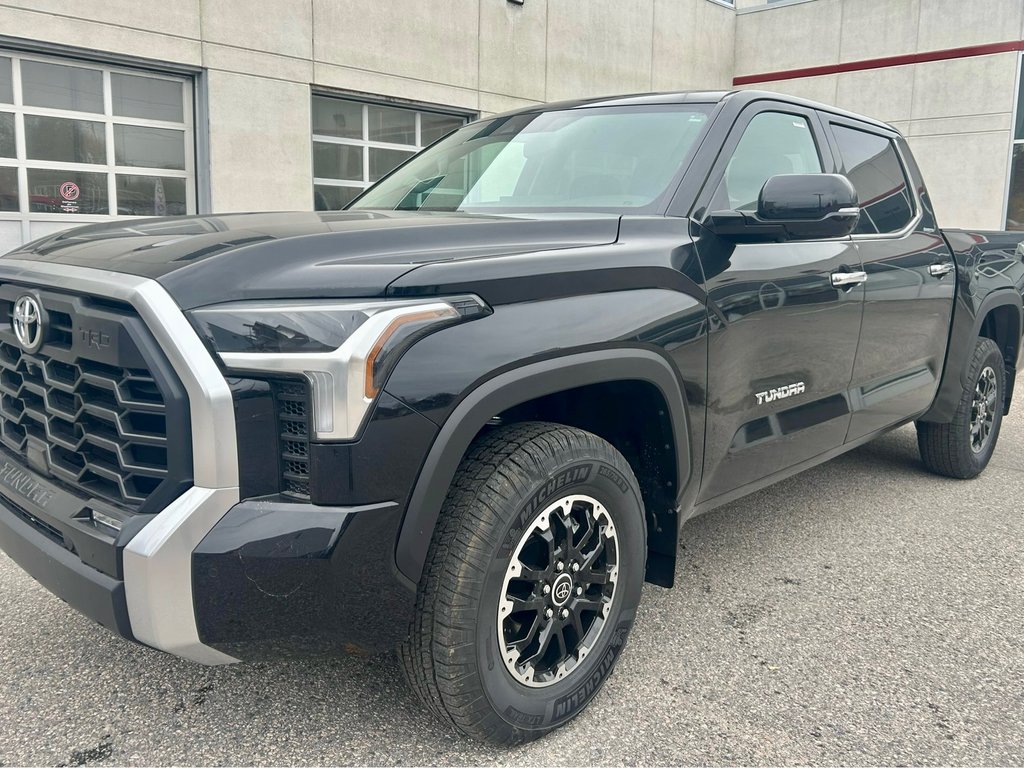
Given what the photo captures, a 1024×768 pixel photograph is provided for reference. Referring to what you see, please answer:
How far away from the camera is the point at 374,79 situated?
35.4 feet

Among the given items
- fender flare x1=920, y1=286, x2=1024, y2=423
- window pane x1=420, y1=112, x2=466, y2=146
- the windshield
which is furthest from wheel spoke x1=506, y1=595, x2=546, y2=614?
window pane x1=420, y1=112, x2=466, y2=146

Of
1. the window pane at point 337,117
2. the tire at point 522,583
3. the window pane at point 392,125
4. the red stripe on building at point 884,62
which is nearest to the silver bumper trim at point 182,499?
the tire at point 522,583

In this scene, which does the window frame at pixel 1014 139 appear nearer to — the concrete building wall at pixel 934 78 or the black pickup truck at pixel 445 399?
the concrete building wall at pixel 934 78

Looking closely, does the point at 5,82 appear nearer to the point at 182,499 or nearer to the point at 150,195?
the point at 150,195

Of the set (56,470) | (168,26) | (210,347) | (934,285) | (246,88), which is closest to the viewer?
(210,347)

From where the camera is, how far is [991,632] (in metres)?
3.03

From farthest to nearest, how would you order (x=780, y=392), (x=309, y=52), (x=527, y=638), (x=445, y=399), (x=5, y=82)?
(x=309, y=52) → (x=5, y=82) → (x=780, y=392) → (x=527, y=638) → (x=445, y=399)

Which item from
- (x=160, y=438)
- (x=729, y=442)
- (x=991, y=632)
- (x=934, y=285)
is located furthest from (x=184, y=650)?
(x=934, y=285)

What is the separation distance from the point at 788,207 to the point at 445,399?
141 cm

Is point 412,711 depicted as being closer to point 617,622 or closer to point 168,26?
point 617,622

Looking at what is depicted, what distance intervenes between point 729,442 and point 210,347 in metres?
1.73

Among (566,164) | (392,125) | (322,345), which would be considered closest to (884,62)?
(392,125)

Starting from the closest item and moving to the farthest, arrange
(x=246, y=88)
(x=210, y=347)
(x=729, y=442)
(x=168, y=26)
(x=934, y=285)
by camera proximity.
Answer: (x=210, y=347) → (x=729, y=442) → (x=934, y=285) → (x=168, y=26) → (x=246, y=88)

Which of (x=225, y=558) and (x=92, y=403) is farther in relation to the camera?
(x=92, y=403)
